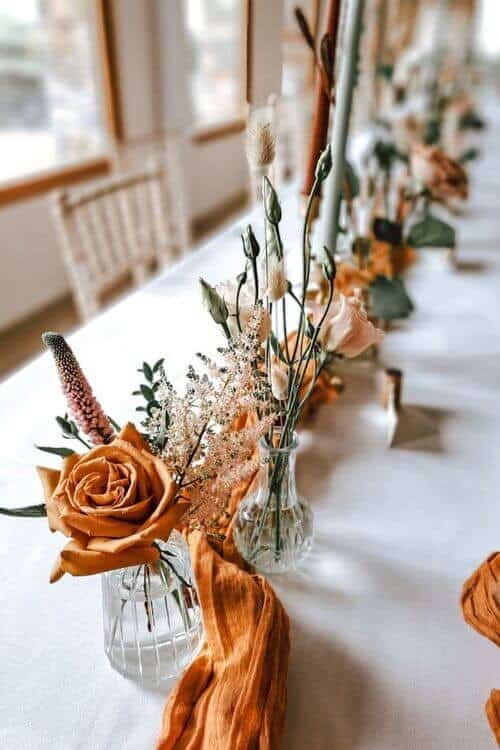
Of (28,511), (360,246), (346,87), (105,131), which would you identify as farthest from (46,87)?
(28,511)

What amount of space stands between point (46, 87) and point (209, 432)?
2903 mm

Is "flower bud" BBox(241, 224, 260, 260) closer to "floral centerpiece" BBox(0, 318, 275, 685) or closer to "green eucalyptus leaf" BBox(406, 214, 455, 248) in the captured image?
"floral centerpiece" BBox(0, 318, 275, 685)

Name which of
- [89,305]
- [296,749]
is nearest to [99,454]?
[296,749]

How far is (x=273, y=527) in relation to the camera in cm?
57

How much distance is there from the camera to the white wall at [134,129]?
2682 mm

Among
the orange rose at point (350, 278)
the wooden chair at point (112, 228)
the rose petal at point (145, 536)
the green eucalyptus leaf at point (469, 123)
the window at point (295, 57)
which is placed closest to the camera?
the rose petal at point (145, 536)

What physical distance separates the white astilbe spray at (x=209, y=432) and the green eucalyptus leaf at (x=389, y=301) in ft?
1.46

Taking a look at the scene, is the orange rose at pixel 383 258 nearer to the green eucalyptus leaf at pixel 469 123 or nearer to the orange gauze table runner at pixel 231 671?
the orange gauze table runner at pixel 231 671

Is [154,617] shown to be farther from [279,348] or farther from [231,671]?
[279,348]

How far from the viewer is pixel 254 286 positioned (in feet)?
1.64

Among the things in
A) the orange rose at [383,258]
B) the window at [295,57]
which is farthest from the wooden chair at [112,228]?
the window at [295,57]

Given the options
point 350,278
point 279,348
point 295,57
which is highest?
point 295,57

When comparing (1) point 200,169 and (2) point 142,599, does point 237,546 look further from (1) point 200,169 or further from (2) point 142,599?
(1) point 200,169

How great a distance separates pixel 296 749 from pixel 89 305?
1.18m
